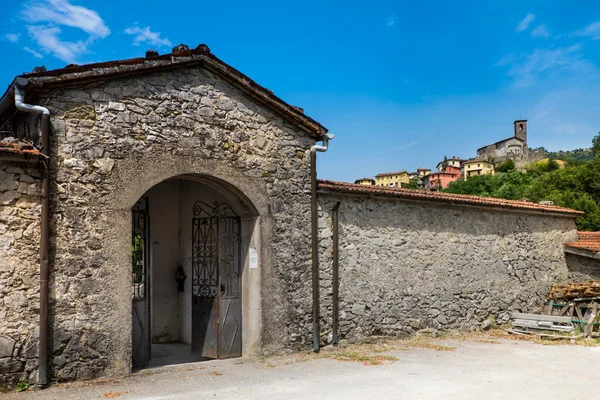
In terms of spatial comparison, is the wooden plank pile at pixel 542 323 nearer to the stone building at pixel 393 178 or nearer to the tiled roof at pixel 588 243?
the tiled roof at pixel 588 243

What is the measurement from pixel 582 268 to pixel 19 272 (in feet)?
41.7

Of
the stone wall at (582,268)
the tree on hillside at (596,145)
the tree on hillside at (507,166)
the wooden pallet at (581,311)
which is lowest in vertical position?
the wooden pallet at (581,311)

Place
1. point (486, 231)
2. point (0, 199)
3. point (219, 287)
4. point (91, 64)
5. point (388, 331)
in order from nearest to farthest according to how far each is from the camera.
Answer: point (0, 199) < point (91, 64) < point (219, 287) < point (388, 331) < point (486, 231)

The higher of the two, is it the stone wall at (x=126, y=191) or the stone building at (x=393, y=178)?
the stone building at (x=393, y=178)

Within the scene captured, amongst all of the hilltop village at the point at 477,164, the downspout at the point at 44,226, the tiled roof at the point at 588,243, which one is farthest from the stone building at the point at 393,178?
the downspout at the point at 44,226

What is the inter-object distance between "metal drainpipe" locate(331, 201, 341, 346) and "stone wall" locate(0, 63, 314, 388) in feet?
1.77

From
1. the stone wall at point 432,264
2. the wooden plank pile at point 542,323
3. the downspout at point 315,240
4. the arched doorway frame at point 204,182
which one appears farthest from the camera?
the wooden plank pile at point 542,323

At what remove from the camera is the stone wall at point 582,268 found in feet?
43.2

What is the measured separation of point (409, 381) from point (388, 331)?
2.95 m

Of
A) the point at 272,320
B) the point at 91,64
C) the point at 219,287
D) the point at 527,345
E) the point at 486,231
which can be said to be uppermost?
the point at 91,64

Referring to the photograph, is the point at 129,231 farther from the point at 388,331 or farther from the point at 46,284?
the point at 388,331

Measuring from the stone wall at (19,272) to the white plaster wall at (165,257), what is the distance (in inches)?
161

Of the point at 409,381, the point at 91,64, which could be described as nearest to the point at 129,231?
the point at 91,64

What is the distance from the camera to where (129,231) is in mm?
7312
